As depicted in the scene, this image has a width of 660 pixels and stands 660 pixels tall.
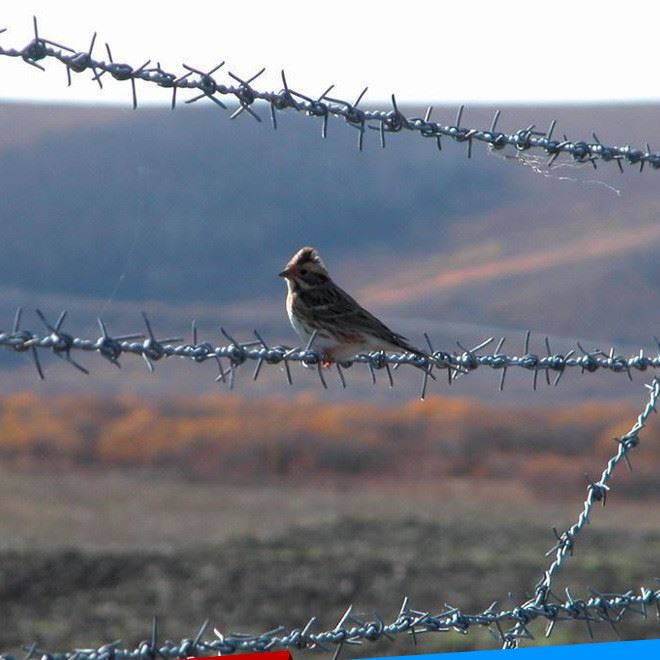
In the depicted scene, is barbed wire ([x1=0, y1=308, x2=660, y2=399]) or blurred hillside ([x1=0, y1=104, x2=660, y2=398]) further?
blurred hillside ([x1=0, y1=104, x2=660, y2=398])

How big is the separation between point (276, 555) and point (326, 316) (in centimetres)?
1198

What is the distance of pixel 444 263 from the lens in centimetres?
6222

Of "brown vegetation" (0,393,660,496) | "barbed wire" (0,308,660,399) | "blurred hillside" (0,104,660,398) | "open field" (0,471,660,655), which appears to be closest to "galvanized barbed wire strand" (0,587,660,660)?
"barbed wire" (0,308,660,399)

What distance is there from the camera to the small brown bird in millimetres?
8008

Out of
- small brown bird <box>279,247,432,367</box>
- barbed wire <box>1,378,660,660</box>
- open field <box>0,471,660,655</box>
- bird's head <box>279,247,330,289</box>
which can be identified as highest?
bird's head <box>279,247,330,289</box>

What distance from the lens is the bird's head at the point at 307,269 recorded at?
811 centimetres

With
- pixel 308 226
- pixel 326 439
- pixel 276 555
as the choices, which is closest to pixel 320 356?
pixel 276 555

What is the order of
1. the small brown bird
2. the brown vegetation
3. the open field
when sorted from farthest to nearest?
the brown vegetation, the open field, the small brown bird

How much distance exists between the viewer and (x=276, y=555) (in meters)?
19.8

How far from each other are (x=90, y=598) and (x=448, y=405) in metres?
23.0

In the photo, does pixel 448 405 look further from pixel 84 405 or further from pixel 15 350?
pixel 15 350

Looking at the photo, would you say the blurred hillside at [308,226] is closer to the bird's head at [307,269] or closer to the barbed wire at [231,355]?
the bird's head at [307,269]

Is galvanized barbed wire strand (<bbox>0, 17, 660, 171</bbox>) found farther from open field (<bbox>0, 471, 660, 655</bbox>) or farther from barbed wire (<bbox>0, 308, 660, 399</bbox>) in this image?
open field (<bbox>0, 471, 660, 655</bbox>)

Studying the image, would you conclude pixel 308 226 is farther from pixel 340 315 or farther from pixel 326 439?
pixel 340 315
